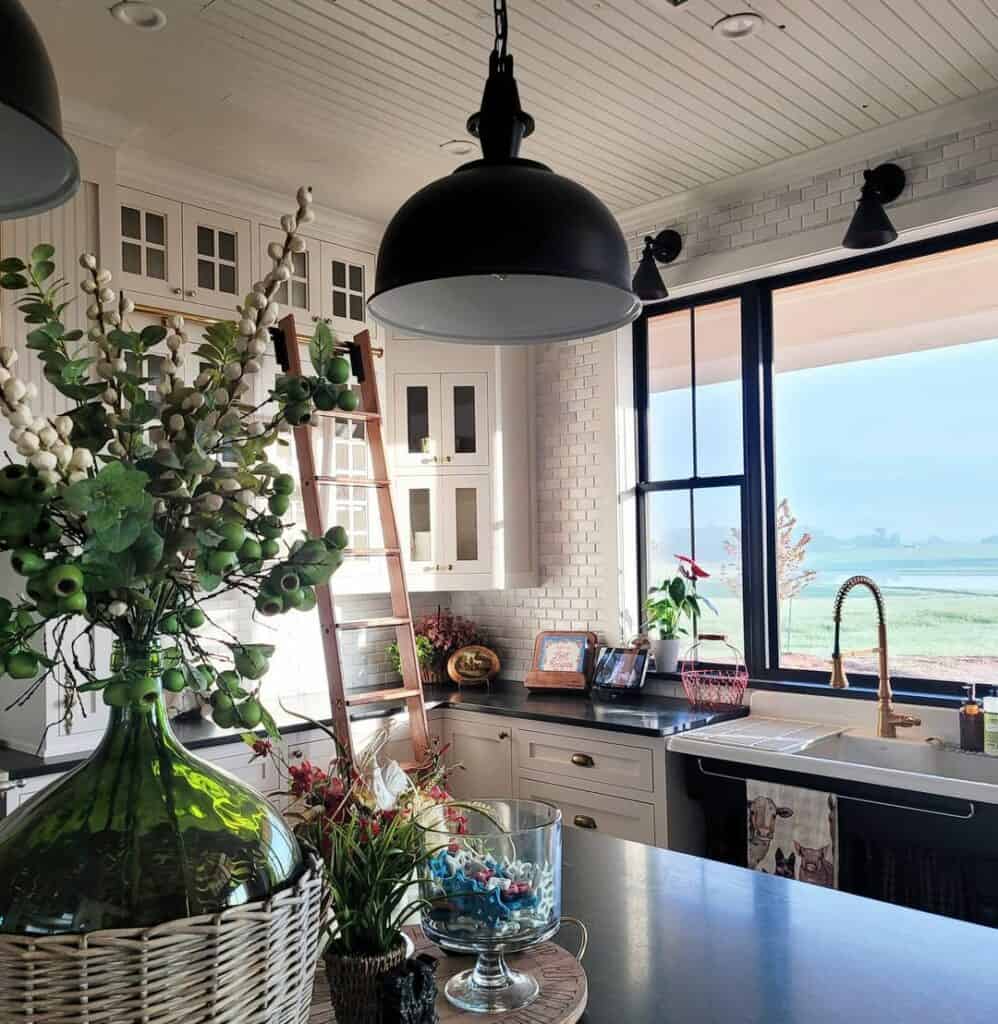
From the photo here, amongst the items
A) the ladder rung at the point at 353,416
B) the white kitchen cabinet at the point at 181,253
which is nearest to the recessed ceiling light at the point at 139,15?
the white kitchen cabinet at the point at 181,253

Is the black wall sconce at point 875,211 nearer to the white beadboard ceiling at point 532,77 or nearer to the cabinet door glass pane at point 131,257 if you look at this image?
the white beadboard ceiling at point 532,77

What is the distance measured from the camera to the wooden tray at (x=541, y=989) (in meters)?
1.24

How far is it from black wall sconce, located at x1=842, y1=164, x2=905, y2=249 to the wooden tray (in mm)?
2773

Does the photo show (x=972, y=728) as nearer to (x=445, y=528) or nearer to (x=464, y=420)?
(x=445, y=528)

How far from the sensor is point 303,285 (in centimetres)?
439

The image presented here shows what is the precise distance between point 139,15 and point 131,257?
1143 millimetres

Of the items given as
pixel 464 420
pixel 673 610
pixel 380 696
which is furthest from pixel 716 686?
pixel 464 420

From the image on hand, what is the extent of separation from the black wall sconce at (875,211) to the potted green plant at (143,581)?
2.87 metres

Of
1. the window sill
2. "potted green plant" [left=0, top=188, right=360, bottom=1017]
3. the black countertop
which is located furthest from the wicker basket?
the window sill

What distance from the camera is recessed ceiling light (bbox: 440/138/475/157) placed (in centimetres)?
370

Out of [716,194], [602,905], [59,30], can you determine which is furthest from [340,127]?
[602,905]

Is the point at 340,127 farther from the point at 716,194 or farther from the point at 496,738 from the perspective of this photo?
the point at 496,738

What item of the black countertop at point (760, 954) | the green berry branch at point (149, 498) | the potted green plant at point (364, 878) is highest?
the green berry branch at point (149, 498)

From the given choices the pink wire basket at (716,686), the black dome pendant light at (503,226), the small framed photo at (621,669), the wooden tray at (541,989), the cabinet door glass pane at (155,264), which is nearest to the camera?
the wooden tray at (541,989)
